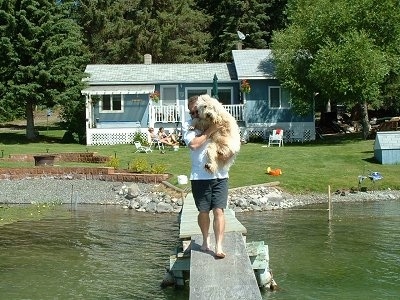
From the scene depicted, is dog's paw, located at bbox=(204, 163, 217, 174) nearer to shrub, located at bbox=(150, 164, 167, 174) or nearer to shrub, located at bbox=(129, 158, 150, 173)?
shrub, located at bbox=(150, 164, 167, 174)

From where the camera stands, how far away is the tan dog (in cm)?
812

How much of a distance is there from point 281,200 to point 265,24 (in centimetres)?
3441

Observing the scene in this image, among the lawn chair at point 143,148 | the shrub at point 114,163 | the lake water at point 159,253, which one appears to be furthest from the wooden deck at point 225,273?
the lawn chair at point 143,148

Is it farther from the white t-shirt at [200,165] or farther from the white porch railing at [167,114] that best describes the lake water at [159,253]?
the white porch railing at [167,114]

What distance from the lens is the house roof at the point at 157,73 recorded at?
33.9 metres

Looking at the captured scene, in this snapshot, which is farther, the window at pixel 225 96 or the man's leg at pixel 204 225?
the window at pixel 225 96

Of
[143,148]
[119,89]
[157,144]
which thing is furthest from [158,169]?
[119,89]

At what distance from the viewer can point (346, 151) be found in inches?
1048

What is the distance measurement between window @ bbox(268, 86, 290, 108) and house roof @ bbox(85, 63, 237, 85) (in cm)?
200

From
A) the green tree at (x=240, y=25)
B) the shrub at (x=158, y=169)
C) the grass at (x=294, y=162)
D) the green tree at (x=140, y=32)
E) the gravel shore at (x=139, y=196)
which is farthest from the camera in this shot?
the green tree at (x=240, y=25)

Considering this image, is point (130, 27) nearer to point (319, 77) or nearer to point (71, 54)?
point (71, 54)

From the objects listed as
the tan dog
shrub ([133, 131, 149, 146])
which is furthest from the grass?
the tan dog

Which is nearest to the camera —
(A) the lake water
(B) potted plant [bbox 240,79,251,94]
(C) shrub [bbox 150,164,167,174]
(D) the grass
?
(A) the lake water

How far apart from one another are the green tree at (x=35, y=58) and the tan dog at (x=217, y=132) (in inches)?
952
